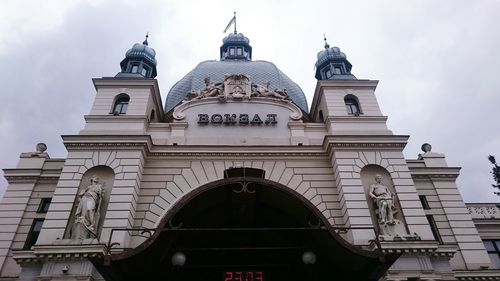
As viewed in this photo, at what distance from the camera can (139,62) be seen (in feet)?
105

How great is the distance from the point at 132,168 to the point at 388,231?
13998 millimetres

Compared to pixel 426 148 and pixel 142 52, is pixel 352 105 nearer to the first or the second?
pixel 426 148

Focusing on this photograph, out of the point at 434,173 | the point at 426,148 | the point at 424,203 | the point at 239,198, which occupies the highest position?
the point at 426,148

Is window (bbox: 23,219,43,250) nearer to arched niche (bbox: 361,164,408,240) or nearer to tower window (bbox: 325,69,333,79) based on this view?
arched niche (bbox: 361,164,408,240)

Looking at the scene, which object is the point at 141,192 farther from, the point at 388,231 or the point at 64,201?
the point at 388,231

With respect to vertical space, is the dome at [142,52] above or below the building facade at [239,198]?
above

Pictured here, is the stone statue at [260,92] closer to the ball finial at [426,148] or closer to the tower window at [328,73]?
the tower window at [328,73]

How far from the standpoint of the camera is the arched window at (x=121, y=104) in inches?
991

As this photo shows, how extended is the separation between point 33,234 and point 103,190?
226 inches

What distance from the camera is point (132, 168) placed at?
21.0 metres

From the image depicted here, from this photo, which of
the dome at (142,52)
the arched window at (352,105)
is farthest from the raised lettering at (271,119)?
the dome at (142,52)

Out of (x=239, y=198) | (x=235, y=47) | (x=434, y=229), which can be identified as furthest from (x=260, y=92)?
(x=235, y=47)

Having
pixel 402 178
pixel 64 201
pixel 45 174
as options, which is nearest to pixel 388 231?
pixel 402 178

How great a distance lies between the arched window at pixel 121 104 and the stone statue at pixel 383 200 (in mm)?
16496
